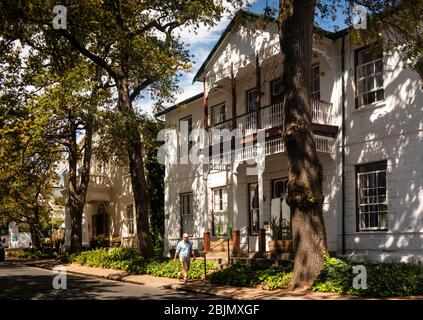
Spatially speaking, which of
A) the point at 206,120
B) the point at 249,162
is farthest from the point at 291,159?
the point at 206,120

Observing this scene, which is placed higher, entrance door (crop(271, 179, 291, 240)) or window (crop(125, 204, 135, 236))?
entrance door (crop(271, 179, 291, 240))

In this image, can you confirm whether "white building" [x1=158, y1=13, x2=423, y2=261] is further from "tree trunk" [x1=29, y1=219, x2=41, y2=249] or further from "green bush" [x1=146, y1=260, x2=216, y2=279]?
"tree trunk" [x1=29, y1=219, x2=41, y2=249]

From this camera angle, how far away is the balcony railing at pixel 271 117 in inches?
738

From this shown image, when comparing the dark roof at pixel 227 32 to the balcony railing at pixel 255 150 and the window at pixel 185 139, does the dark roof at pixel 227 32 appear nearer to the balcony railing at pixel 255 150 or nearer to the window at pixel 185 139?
the window at pixel 185 139

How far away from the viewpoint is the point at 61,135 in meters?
28.7

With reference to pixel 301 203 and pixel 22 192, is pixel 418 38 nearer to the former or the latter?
pixel 301 203

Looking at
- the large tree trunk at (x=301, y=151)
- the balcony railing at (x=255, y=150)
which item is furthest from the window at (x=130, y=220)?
the large tree trunk at (x=301, y=151)

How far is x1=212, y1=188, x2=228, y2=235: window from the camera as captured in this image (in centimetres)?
2416

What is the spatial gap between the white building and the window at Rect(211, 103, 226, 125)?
89 millimetres

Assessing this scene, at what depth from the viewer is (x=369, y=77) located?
1792cm

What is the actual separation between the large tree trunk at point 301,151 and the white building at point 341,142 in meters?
2.06

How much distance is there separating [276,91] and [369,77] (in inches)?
177

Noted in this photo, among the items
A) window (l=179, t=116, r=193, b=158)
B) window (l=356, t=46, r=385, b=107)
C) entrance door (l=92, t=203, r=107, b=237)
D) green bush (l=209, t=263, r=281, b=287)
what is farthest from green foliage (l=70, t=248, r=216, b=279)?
entrance door (l=92, t=203, r=107, b=237)

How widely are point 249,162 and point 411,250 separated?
279 inches
